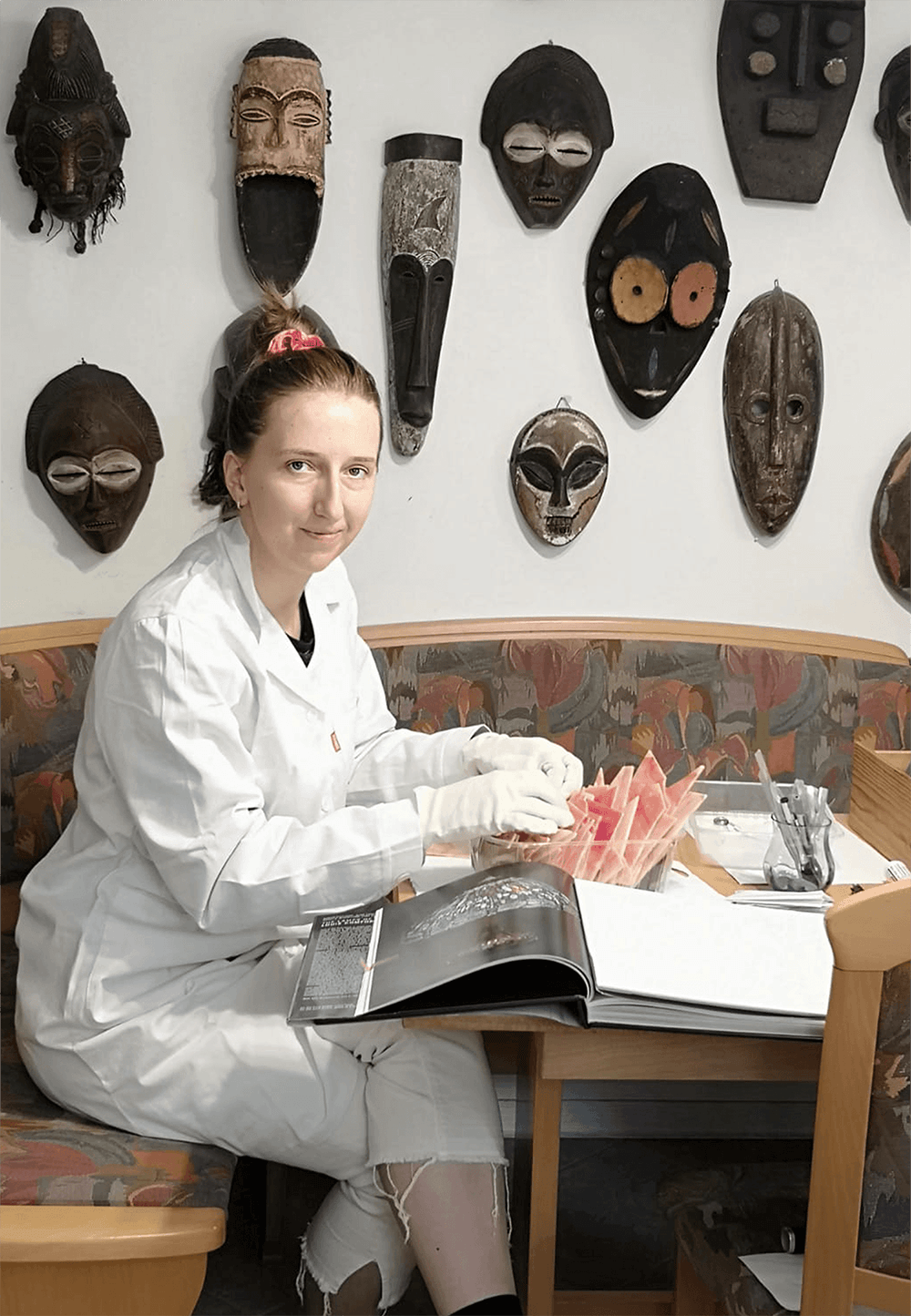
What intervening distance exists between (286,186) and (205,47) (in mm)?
324

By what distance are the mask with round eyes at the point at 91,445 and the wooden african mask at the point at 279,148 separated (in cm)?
39

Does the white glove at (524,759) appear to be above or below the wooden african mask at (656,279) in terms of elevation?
below

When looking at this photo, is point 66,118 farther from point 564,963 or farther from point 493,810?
point 564,963

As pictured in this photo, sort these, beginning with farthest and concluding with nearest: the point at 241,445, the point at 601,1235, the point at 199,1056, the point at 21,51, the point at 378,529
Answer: the point at 378,529, the point at 21,51, the point at 601,1235, the point at 241,445, the point at 199,1056

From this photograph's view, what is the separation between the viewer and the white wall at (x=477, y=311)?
2738 mm

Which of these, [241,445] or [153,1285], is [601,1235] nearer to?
[153,1285]

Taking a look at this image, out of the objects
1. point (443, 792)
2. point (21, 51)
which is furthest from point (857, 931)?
point (21, 51)

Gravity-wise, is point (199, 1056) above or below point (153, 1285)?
above

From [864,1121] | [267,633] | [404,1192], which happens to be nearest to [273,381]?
[267,633]

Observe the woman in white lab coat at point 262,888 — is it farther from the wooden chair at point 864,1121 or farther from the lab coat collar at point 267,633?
the wooden chair at point 864,1121

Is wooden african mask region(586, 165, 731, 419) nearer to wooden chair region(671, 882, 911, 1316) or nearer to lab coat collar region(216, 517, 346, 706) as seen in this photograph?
lab coat collar region(216, 517, 346, 706)

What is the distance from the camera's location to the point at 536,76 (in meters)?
2.79

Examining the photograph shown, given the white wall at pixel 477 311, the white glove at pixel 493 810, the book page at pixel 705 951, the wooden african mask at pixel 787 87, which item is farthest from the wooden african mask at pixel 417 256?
the book page at pixel 705 951

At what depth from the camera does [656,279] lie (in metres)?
2.87
